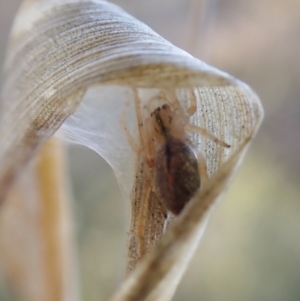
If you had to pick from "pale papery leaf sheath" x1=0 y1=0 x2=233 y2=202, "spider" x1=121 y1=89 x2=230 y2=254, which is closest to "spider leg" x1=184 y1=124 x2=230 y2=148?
"spider" x1=121 y1=89 x2=230 y2=254

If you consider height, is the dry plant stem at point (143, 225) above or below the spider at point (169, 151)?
below

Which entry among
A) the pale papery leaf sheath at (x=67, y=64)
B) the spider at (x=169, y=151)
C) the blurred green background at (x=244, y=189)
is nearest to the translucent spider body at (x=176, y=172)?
the spider at (x=169, y=151)

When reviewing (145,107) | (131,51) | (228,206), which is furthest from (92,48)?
(228,206)

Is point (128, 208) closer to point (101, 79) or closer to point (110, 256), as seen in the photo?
point (101, 79)

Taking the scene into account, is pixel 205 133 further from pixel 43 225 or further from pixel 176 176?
pixel 43 225

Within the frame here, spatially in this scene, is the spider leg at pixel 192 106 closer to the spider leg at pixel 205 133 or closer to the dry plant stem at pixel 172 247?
the spider leg at pixel 205 133

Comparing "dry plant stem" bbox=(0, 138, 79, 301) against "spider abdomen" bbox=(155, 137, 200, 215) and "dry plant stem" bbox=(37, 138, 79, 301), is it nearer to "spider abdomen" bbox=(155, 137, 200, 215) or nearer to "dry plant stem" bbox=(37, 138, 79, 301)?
"dry plant stem" bbox=(37, 138, 79, 301)
